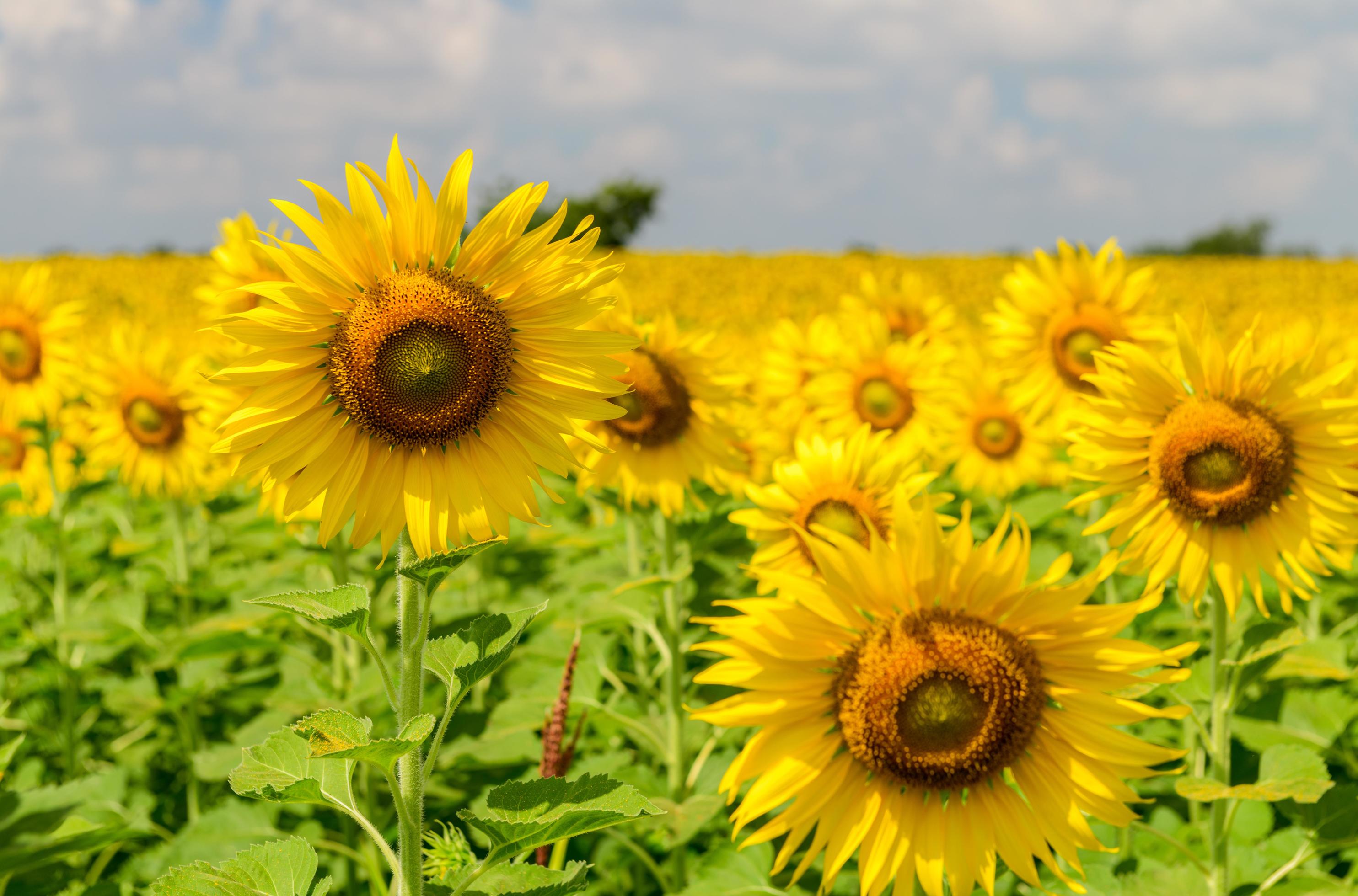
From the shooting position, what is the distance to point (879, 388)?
235 inches

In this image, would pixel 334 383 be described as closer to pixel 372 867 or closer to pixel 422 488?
pixel 422 488

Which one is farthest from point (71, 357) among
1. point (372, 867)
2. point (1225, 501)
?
point (1225, 501)

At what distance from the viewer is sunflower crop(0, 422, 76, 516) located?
6.75m

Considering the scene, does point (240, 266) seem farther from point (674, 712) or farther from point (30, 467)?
point (30, 467)

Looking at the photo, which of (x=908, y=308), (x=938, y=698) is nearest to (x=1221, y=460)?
(x=938, y=698)

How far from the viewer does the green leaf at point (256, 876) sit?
2.00 meters

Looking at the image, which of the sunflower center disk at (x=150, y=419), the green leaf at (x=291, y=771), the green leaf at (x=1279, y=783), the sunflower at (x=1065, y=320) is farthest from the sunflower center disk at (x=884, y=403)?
the green leaf at (x=291, y=771)

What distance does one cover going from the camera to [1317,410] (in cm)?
308

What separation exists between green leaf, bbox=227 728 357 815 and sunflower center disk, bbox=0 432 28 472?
6.01m

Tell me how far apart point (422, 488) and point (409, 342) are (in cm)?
32

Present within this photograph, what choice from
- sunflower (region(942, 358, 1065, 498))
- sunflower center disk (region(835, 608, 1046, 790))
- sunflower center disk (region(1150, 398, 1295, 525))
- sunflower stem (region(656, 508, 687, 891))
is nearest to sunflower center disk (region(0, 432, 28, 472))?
sunflower stem (region(656, 508, 687, 891))

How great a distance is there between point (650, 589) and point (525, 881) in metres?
1.74

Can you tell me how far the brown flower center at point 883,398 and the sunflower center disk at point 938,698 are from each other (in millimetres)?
3727

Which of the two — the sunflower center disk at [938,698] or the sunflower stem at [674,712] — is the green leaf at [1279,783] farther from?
the sunflower stem at [674,712]
